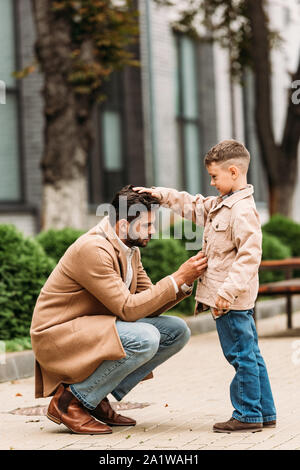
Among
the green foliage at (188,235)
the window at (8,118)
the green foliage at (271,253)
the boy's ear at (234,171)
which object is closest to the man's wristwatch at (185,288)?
the boy's ear at (234,171)

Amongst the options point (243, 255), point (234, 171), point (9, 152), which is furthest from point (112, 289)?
point (9, 152)

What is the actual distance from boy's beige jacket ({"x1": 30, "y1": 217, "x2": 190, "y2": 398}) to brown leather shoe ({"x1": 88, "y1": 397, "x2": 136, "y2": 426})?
366 mm

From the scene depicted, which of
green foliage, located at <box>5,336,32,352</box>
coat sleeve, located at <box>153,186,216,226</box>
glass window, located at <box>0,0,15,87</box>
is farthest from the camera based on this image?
glass window, located at <box>0,0,15,87</box>

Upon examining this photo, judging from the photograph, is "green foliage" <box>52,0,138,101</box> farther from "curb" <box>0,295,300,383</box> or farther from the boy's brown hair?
the boy's brown hair

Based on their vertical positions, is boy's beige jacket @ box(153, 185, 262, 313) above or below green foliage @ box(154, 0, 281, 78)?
below

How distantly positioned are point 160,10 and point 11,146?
473cm

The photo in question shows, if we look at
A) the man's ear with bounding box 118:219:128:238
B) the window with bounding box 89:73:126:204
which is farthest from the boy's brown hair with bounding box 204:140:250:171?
the window with bounding box 89:73:126:204

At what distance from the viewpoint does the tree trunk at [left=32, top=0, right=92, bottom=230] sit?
40.9 ft

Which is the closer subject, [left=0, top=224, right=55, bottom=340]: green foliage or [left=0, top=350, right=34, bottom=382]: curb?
[left=0, top=350, right=34, bottom=382]: curb

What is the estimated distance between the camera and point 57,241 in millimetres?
10727

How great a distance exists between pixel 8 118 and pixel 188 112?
5589 mm

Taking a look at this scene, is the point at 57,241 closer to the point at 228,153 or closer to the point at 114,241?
the point at 114,241

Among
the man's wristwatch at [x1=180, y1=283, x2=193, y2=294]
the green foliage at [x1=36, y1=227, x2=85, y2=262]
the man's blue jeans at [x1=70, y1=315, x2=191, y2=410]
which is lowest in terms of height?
the man's blue jeans at [x1=70, y1=315, x2=191, y2=410]

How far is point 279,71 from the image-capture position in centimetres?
2458
